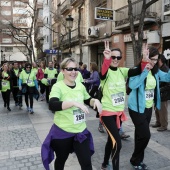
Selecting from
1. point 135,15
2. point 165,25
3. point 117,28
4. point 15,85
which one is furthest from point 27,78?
point 117,28

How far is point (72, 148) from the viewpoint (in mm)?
3012

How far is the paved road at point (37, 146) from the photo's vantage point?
4.17 meters

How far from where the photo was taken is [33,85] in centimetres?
906

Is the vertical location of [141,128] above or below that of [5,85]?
below

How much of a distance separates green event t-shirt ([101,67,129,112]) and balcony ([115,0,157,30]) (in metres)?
10.1

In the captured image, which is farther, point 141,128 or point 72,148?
point 141,128

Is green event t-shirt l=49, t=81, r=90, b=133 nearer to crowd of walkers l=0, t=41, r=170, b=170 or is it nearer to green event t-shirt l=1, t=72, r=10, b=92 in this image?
crowd of walkers l=0, t=41, r=170, b=170

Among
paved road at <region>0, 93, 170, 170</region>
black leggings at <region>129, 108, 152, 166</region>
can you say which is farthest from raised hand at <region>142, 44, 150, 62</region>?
paved road at <region>0, 93, 170, 170</region>

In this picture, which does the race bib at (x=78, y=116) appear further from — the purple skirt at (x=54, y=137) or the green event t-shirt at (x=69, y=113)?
the purple skirt at (x=54, y=137)

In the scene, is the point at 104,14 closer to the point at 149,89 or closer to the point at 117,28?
the point at 117,28

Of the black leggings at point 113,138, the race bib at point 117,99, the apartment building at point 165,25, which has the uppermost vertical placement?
the apartment building at point 165,25

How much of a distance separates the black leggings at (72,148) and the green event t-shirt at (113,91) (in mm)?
761

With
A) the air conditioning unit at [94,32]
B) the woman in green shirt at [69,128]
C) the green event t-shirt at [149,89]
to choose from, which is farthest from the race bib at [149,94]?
the air conditioning unit at [94,32]

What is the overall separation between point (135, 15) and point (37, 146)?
11.2 meters
